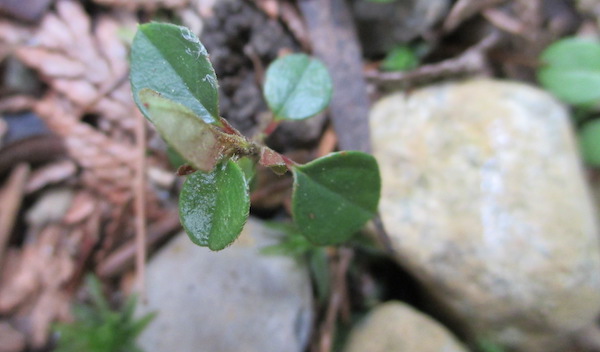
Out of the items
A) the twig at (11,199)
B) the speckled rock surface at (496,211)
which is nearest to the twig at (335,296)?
the speckled rock surface at (496,211)

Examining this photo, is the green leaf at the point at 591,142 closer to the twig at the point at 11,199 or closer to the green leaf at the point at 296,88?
the green leaf at the point at 296,88

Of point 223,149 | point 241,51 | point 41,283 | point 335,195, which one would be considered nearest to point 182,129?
point 223,149

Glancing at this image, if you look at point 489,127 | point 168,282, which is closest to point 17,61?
point 168,282

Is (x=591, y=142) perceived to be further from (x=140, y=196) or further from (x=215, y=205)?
(x=140, y=196)

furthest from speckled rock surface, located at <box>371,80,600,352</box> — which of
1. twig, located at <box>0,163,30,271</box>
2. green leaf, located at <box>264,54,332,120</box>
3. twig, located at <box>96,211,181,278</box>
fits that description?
twig, located at <box>0,163,30,271</box>

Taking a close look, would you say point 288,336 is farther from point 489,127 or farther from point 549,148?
point 549,148

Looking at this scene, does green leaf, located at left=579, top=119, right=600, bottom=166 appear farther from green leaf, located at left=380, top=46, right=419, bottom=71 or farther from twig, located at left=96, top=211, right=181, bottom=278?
twig, located at left=96, top=211, right=181, bottom=278
